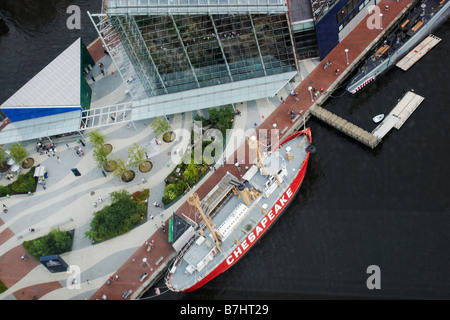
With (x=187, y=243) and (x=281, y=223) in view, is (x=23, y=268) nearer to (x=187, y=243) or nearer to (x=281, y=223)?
(x=187, y=243)

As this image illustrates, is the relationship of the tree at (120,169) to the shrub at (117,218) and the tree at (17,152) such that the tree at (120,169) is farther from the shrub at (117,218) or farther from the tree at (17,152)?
the tree at (17,152)

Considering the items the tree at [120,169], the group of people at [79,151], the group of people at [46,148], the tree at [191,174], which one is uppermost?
the group of people at [46,148]

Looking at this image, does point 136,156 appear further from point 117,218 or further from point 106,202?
point 117,218

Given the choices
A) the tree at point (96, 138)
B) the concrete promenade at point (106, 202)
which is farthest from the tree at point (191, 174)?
the tree at point (96, 138)

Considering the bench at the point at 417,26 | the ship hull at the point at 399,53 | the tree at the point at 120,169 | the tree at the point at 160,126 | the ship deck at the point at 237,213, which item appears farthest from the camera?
the bench at the point at 417,26

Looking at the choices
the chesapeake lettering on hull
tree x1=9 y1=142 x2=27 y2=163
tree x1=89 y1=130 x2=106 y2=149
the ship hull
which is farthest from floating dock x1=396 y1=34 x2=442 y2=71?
tree x1=9 y1=142 x2=27 y2=163

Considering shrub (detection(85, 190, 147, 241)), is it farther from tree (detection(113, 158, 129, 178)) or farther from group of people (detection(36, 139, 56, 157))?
group of people (detection(36, 139, 56, 157))
